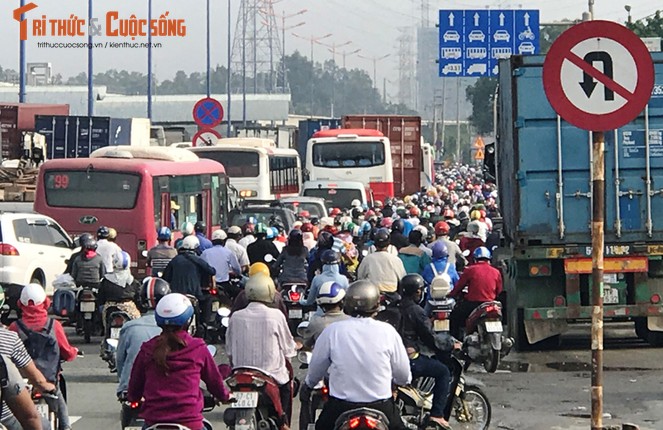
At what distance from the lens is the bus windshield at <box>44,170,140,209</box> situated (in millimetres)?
24484

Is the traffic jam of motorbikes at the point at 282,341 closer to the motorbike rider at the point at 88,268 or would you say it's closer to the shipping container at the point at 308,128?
the motorbike rider at the point at 88,268

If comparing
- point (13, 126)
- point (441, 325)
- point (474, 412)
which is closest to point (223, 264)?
point (441, 325)

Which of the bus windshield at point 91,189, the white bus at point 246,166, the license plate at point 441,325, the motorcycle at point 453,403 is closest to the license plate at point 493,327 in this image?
Answer: the license plate at point 441,325

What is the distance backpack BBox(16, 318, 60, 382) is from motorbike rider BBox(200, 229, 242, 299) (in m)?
9.41

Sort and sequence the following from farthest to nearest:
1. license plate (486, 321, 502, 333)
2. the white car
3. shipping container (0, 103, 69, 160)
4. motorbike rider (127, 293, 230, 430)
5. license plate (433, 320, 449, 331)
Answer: shipping container (0, 103, 69, 160), the white car, license plate (486, 321, 502, 333), license plate (433, 320, 449, 331), motorbike rider (127, 293, 230, 430)

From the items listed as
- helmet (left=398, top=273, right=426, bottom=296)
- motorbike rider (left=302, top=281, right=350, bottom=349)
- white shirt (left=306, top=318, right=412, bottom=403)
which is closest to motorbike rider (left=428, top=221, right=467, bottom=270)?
helmet (left=398, top=273, right=426, bottom=296)

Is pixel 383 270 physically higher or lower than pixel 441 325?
higher

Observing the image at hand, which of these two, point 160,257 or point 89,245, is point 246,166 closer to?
point 160,257

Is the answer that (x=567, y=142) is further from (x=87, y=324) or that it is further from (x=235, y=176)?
(x=235, y=176)

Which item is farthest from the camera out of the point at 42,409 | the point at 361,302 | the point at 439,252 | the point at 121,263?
the point at 121,263

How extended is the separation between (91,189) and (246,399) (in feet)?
50.6

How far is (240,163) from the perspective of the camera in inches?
1555

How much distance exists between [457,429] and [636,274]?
6385 millimetres

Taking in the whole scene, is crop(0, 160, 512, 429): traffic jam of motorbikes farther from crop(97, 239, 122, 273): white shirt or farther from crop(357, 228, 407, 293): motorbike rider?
crop(97, 239, 122, 273): white shirt
